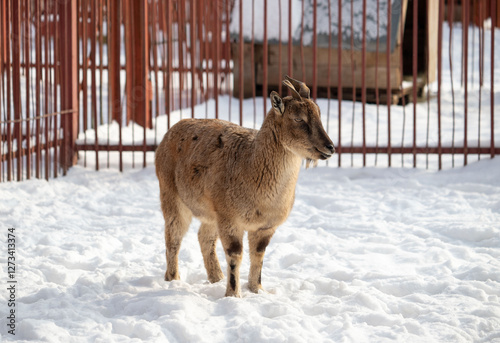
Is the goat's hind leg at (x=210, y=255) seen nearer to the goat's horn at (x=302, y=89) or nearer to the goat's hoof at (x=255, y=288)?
the goat's hoof at (x=255, y=288)

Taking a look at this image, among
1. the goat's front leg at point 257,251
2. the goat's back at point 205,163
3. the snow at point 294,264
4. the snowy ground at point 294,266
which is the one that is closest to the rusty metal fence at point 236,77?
the snow at point 294,264

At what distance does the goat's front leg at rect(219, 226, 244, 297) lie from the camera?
4.67 meters

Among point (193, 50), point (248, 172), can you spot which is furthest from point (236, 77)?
point (248, 172)

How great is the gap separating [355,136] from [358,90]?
1.97m

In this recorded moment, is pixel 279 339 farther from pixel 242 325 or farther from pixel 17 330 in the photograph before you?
pixel 17 330

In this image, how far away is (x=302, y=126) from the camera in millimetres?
4477

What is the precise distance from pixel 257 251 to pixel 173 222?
69 centimetres

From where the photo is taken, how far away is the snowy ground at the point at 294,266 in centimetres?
423

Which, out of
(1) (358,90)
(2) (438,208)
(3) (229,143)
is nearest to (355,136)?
(1) (358,90)

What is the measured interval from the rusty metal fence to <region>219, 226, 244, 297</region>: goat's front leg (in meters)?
4.06

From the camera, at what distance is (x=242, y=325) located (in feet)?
13.7

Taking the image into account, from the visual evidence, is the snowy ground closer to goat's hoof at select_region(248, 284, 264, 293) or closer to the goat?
goat's hoof at select_region(248, 284, 264, 293)

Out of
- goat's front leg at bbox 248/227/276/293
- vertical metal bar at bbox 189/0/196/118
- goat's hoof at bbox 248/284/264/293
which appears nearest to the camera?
goat's front leg at bbox 248/227/276/293

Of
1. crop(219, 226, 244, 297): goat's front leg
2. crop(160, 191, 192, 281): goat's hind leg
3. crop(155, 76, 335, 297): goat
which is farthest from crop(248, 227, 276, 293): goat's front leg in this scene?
crop(160, 191, 192, 281): goat's hind leg
